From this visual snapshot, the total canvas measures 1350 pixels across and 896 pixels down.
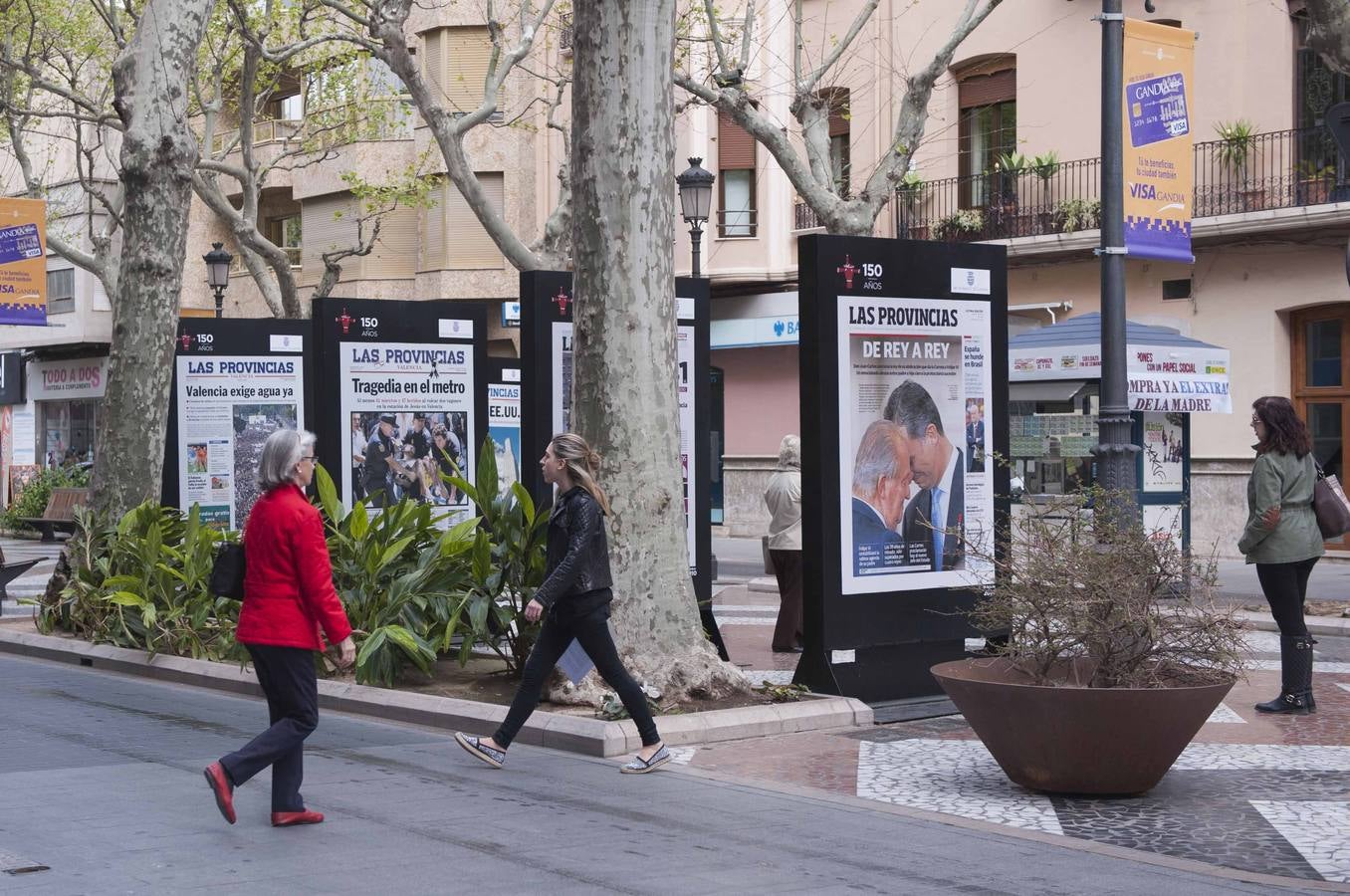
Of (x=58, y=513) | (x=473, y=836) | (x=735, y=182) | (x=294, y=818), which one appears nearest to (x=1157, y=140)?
(x=473, y=836)

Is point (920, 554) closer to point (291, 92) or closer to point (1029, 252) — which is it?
point (1029, 252)

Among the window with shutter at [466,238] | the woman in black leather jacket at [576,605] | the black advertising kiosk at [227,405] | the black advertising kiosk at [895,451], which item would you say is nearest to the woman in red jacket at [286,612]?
the woman in black leather jacket at [576,605]

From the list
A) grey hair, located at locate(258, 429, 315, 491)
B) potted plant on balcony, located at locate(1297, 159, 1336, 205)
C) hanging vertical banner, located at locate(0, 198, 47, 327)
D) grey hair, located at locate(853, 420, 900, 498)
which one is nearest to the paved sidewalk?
grey hair, located at locate(853, 420, 900, 498)

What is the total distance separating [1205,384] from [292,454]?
12.6m

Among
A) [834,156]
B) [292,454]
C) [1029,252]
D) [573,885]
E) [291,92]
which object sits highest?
A: [291,92]

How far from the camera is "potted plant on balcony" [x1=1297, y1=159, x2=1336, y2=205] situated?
2289 centimetres

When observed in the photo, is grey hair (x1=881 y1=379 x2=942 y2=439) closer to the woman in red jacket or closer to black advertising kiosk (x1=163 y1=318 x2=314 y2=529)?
the woman in red jacket

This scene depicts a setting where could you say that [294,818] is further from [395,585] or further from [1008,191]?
[1008,191]

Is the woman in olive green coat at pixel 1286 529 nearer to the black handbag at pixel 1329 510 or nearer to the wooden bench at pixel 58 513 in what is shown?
the black handbag at pixel 1329 510

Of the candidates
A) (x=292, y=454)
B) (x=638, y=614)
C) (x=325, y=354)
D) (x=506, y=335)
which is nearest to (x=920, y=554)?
(x=638, y=614)

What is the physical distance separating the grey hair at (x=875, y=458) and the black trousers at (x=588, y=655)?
2365mm

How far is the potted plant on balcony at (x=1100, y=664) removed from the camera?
→ 7598 mm

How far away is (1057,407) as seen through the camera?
2506 centimetres

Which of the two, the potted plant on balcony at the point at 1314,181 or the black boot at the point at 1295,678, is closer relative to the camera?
the black boot at the point at 1295,678
